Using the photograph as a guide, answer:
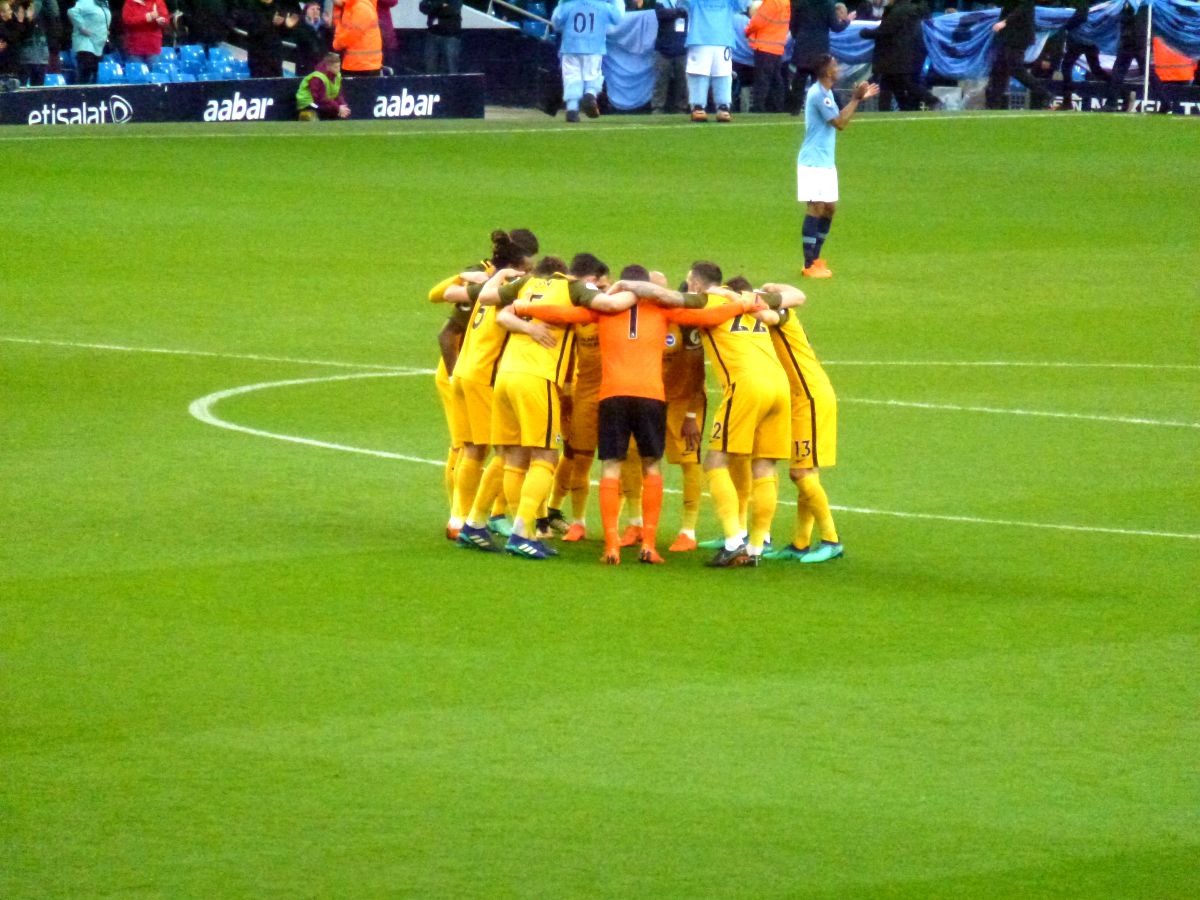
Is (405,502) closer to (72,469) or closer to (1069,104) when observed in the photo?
(72,469)

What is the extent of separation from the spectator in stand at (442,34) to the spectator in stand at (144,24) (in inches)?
173

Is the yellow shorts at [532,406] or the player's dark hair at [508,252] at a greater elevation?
the player's dark hair at [508,252]

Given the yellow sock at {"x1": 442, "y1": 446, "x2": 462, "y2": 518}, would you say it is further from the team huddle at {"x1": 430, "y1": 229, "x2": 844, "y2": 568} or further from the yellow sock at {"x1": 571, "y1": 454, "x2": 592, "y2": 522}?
the yellow sock at {"x1": 571, "y1": 454, "x2": 592, "y2": 522}

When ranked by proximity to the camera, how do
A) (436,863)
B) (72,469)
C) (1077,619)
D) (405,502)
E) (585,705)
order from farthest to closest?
(72,469), (405,502), (1077,619), (585,705), (436,863)

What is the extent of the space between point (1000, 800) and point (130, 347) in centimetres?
1474

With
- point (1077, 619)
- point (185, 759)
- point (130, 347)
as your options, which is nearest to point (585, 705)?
point (185, 759)

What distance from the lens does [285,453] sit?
54.1 ft

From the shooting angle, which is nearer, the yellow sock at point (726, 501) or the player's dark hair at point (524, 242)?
the yellow sock at point (726, 501)

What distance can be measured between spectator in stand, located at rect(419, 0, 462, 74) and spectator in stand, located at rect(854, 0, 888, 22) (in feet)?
25.2

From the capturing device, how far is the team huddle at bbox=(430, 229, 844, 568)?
12656 millimetres

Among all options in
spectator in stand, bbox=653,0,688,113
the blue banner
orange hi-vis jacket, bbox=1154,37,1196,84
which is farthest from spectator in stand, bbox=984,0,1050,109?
spectator in stand, bbox=653,0,688,113

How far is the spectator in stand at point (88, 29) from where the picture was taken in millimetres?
35500

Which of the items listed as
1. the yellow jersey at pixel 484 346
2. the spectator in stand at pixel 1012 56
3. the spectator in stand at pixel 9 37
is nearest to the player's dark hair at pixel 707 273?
the yellow jersey at pixel 484 346

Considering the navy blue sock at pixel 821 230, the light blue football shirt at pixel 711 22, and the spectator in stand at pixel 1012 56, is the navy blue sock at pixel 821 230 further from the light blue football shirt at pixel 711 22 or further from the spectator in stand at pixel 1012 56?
the spectator in stand at pixel 1012 56
